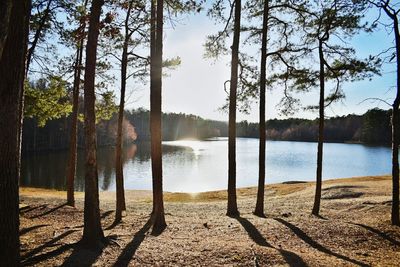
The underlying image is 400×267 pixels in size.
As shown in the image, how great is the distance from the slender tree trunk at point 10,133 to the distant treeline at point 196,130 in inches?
503

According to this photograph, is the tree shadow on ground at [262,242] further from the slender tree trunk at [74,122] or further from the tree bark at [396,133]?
the slender tree trunk at [74,122]

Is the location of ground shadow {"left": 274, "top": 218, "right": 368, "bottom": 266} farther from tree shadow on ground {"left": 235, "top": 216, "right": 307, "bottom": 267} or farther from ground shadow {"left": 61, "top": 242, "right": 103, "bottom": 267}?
ground shadow {"left": 61, "top": 242, "right": 103, "bottom": 267}

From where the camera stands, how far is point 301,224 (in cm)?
1070

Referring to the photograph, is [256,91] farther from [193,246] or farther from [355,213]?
[193,246]

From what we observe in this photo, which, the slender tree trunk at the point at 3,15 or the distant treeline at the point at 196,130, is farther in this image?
the distant treeline at the point at 196,130

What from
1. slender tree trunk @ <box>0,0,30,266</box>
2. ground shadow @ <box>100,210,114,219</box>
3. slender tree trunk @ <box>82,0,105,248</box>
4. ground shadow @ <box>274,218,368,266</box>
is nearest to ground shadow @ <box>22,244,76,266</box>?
slender tree trunk @ <box>0,0,30,266</box>

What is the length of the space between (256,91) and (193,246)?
8.61m

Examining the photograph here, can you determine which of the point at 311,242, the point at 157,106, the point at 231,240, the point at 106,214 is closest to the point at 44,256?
the point at 231,240

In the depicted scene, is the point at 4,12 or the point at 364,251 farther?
the point at 364,251

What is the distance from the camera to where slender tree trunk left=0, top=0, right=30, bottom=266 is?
459cm

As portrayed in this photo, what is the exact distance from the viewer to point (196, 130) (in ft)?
567

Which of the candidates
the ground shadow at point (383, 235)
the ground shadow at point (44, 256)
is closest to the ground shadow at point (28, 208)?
the ground shadow at point (44, 256)

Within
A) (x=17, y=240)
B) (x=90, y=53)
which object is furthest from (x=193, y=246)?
(x=90, y=53)

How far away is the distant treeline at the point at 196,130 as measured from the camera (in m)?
70.4
